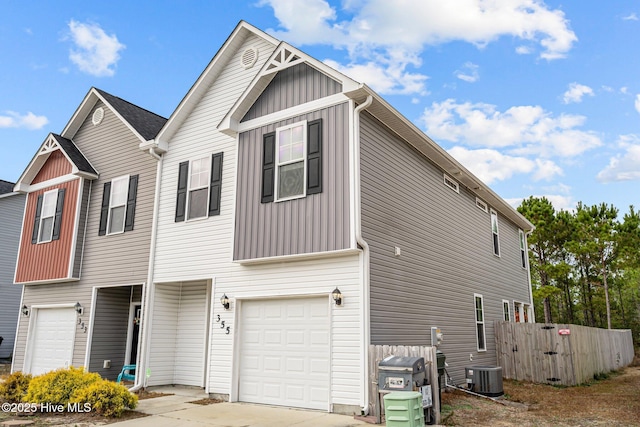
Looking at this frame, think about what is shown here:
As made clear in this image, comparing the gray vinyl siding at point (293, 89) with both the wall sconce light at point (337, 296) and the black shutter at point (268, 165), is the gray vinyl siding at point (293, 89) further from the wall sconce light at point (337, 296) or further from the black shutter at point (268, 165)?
the wall sconce light at point (337, 296)

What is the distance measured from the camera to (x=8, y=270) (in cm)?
2044

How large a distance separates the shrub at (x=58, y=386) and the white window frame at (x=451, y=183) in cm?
1000

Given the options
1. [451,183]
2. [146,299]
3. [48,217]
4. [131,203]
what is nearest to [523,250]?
[451,183]

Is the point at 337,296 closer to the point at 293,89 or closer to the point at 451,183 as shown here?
the point at 293,89

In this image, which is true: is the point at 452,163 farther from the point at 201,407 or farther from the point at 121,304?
the point at 121,304

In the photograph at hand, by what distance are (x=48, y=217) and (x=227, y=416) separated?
1014 centimetres

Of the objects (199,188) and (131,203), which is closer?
(199,188)

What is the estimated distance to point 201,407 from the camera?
30.1 feet

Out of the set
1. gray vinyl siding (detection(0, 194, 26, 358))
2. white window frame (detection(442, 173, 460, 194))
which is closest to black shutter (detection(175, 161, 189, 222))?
white window frame (detection(442, 173, 460, 194))

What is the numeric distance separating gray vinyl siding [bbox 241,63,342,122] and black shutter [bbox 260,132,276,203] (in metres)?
0.65

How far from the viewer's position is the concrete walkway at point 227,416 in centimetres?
759

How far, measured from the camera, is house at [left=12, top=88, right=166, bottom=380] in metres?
12.9

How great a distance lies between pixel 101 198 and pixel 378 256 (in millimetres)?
9116

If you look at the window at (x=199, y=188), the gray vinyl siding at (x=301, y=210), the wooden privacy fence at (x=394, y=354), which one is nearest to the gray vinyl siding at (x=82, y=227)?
the window at (x=199, y=188)
